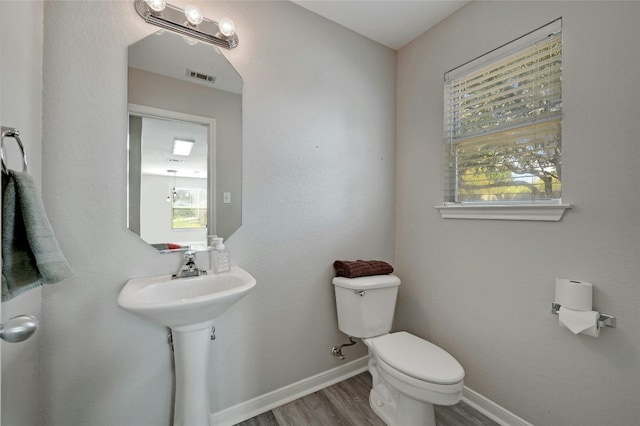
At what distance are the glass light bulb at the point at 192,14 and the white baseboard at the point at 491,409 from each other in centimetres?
258

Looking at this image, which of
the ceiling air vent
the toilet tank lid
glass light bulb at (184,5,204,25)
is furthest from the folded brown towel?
glass light bulb at (184,5,204,25)

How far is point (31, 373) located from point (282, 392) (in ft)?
3.87

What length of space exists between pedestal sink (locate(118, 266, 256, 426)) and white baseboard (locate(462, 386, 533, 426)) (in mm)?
1503

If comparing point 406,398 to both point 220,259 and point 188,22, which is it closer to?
point 220,259

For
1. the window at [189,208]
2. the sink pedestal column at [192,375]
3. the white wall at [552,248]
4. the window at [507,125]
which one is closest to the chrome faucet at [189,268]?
the window at [189,208]

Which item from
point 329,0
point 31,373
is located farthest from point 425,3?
point 31,373

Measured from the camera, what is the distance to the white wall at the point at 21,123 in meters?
0.82

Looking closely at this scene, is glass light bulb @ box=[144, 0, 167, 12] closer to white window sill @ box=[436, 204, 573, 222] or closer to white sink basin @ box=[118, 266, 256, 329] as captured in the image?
white sink basin @ box=[118, 266, 256, 329]

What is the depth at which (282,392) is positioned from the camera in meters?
1.64

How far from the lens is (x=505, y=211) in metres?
1.46

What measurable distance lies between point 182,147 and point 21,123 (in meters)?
0.57

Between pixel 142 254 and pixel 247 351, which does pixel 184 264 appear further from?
pixel 247 351

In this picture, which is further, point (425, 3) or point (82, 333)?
point (425, 3)

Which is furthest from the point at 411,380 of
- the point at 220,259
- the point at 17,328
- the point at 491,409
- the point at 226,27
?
the point at 226,27
